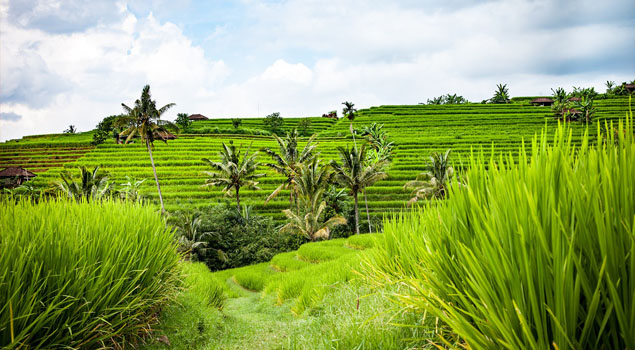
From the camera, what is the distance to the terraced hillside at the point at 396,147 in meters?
35.0

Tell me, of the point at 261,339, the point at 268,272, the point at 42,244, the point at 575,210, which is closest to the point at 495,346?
the point at 575,210

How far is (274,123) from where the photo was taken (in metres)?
69.4

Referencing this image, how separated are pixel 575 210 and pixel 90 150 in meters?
59.9

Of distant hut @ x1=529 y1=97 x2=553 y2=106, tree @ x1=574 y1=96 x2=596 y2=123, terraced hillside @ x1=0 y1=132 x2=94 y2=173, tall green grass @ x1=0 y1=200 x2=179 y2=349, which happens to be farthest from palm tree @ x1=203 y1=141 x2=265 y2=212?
distant hut @ x1=529 y1=97 x2=553 y2=106

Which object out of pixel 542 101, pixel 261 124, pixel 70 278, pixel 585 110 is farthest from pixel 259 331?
pixel 542 101

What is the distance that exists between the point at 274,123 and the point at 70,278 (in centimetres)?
6788

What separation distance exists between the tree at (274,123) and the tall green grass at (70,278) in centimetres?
6521

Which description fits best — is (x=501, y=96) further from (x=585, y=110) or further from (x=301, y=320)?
(x=301, y=320)

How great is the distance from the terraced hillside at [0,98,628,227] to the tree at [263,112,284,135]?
364 centimetres

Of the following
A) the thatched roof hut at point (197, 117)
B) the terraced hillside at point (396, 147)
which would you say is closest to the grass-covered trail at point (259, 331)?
the terraced hillside at point (396, 147)

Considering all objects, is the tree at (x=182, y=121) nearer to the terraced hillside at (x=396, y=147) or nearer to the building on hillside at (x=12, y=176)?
the terraced hillside at (x=396, y=147)

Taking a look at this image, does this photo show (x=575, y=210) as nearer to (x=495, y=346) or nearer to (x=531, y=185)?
(x=531, y=185)

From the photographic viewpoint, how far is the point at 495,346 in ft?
4.42

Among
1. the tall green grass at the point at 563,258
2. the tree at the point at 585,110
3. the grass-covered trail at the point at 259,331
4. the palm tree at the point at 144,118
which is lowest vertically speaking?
the grass-covered trail at the point at 259,331
